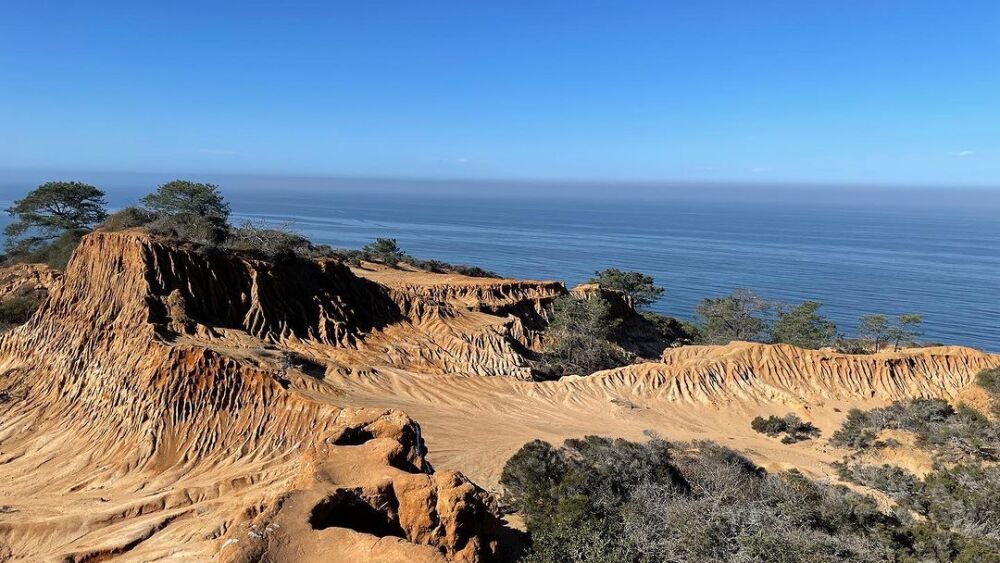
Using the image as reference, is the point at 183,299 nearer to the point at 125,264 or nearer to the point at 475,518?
the point at 125,264

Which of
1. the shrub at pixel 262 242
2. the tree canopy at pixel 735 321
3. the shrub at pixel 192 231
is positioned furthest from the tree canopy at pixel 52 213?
the tree canopy at pixel 735 321


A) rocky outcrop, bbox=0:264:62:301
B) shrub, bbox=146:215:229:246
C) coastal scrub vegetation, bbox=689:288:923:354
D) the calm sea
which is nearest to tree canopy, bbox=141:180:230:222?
the calm sea

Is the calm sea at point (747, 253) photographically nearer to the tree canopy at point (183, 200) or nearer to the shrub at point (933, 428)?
the tree canopy at point (183, 200)

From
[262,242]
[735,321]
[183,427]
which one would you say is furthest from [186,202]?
[735,321]

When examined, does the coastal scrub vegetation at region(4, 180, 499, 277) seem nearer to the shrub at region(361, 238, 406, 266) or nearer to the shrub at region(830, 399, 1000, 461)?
the shrub at region(361, 238, 406, 266)

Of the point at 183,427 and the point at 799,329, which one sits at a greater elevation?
the point at 183,427

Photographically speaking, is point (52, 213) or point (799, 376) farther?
point (52, 213)

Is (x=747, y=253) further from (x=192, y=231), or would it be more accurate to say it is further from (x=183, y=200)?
(x=192, y=231)
